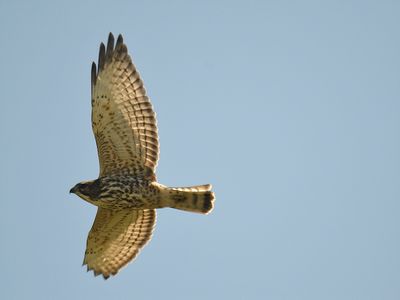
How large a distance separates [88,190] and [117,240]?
1.60 m

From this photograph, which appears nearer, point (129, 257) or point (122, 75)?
point (122, 75)

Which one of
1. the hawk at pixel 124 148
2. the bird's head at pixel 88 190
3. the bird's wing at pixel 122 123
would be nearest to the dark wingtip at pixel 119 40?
the hawk at pixel 124 148

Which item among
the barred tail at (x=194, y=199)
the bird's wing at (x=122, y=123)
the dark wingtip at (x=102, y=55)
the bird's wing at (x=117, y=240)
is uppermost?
the dark wingtip at (x=102, y=55)

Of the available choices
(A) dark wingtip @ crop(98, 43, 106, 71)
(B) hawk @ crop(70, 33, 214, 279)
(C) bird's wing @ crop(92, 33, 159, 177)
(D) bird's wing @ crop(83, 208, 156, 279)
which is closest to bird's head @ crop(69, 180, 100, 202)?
(B) hawk @ crop(70, 33, 214, 279)

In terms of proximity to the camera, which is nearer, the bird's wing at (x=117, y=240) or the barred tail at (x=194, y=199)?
the barred tail at (x=194, y=199)

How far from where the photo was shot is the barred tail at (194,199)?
11797 mm

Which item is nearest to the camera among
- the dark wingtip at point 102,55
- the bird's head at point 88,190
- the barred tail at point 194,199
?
the bird's head at point 88,190

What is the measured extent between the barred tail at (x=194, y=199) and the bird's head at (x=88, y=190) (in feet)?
3.75

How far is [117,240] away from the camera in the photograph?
12.8 metres

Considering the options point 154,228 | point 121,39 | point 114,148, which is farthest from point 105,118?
point 154,228

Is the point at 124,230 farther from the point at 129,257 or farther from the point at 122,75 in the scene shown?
the point at 122,75

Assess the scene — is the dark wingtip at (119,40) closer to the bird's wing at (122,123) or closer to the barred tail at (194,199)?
the bird's wing at (122,123)

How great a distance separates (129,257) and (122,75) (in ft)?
10.5

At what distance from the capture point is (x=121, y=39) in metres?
12.2
